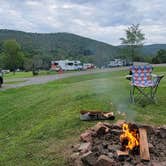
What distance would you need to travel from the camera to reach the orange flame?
13.1 ft

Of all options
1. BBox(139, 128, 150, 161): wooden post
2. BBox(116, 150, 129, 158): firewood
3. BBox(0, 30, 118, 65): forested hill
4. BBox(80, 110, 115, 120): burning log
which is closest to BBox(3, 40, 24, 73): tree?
BBox(0, 30, 118, 65): forested hill

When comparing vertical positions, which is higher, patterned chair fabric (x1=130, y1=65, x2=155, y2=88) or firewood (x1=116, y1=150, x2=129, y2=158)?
patterned chair fabric (x1=130, y1=65, x2=155, y2=88)

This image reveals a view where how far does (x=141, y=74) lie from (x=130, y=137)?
14.9 feet

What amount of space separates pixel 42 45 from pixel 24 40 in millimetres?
6880

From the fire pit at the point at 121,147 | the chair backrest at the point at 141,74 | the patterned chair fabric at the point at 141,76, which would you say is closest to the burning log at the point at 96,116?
the fire pit at the point at 121,147

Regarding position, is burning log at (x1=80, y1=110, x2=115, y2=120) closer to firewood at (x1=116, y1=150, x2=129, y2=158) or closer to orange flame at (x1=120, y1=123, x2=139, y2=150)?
orange flame at (x1=120, y1=123, x2=139, y2=150)

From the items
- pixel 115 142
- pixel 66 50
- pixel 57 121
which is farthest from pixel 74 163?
pixel 66 50

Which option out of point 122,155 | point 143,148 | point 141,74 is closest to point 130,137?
point 143,148

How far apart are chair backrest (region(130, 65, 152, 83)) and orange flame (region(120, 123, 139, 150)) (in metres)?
4.03

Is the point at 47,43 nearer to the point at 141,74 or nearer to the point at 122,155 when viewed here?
the point at 141,74

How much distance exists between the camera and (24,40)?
94125 millimetres

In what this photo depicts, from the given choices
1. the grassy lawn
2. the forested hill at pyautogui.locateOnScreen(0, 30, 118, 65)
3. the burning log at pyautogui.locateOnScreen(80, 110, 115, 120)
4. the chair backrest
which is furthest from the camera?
the forested hill at pyautogui.locateOnScreen(0, 30, 118, 65)

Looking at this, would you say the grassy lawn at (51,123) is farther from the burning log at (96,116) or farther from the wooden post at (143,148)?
the wooden post at (143,148)

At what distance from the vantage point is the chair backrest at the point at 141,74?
8406 mm
